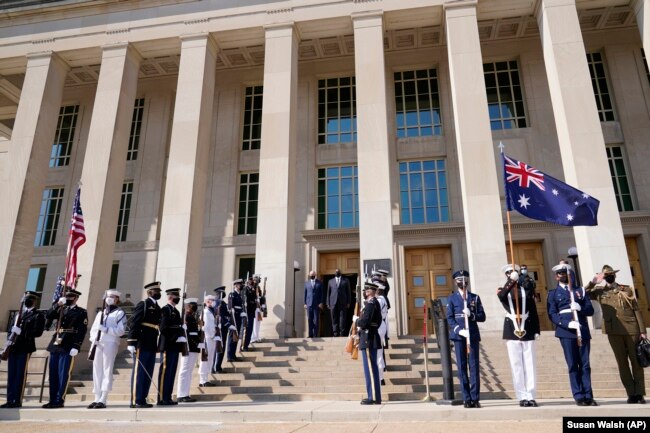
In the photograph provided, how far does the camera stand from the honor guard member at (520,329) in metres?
7.04

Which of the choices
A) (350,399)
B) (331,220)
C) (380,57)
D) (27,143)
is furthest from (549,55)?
(27,143)

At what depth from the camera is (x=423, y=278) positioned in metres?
17.4

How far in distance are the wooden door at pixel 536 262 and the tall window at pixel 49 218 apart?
61.3 ft

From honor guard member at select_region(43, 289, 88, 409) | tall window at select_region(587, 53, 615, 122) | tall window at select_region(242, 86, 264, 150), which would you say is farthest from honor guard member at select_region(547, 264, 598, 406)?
tall window at select_region(242, 86, 264, 150)

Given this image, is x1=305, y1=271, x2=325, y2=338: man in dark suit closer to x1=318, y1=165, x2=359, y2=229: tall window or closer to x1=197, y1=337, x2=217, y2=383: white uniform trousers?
x1=197, y1=337, x2=217, y2=383: white uniform trousers

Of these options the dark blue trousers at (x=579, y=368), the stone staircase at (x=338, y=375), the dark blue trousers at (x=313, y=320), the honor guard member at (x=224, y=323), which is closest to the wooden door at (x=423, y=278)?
the dark blue trousers at (x=313, y=320)

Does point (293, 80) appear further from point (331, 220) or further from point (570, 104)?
point (570, 104)

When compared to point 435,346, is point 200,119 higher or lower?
higher

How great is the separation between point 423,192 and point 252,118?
26.9ft

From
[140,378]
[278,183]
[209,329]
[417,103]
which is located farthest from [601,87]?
[140,378]

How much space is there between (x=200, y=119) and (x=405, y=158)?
8138 millimetres

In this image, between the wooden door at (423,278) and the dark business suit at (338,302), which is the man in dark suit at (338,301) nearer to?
the dark business suit at (338,302)

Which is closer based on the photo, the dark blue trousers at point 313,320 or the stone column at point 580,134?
the stone column at point 580,134

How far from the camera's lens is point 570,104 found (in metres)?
14.0
